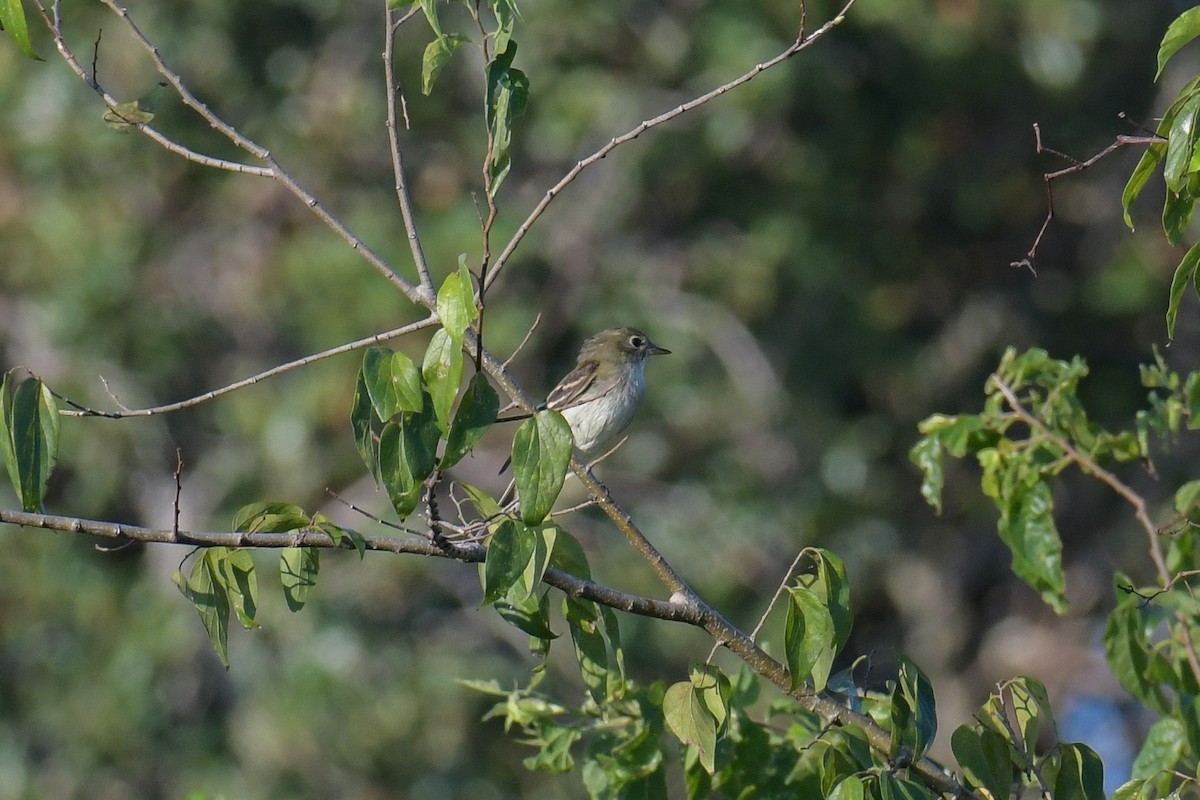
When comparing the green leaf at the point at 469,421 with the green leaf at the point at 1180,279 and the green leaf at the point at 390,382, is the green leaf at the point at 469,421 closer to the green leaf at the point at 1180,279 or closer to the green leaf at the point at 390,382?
the green leaf at the point at 390,382

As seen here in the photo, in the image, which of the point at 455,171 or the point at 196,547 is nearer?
the point at 196,547

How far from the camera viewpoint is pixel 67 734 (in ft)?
32.9

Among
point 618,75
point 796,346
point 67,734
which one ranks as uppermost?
point 618,75

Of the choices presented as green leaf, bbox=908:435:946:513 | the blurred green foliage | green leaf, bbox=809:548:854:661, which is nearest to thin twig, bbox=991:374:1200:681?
green leaf, bbox=908:435:946:513

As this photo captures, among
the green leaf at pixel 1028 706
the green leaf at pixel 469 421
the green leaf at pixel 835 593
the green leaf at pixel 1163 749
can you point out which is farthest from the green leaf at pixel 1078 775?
the green leaf at pixel 469 421

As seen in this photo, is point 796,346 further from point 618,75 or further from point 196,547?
point 196,547

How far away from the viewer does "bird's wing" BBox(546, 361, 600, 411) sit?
5684 mm

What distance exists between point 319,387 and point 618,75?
3.09 metres

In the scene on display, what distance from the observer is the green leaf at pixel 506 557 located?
7.22 ft

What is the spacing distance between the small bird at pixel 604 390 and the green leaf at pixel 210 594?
2.83 meters

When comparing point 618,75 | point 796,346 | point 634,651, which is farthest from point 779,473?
point 618,75

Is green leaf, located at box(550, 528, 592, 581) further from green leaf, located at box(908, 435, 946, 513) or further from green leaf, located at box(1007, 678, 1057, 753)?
green leaf, located at box(908, 435, 946, 513)

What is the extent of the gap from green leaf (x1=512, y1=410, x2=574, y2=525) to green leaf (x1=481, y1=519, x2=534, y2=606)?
44 millimetres

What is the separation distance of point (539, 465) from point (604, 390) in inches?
134
